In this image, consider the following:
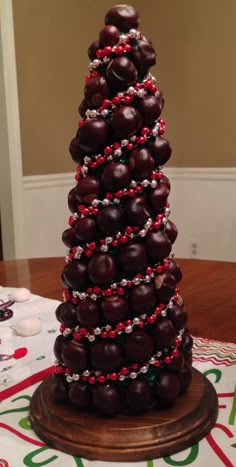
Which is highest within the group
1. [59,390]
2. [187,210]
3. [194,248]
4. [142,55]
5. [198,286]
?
[142,55]

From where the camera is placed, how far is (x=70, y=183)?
3350 millimetres

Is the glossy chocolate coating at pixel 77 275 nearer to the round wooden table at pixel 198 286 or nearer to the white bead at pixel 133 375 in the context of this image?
the white bead at pixel 133 375

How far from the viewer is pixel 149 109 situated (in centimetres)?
59

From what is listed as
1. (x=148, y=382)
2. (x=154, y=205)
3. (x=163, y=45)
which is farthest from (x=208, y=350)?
(x=163, y=45)

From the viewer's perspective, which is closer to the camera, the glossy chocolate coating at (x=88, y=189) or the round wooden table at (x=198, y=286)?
the glossy chocolate coating at (x=88, y=189)

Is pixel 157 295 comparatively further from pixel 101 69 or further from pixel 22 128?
pixel 22 128

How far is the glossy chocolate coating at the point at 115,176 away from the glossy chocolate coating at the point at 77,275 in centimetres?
10

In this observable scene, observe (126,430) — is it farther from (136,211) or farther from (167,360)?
(136,211)

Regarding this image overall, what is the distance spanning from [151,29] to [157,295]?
3.22 metres

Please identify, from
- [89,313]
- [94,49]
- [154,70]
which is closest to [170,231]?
[89,313]

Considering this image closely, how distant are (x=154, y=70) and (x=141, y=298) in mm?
3153

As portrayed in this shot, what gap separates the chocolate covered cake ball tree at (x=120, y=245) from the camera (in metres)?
0.58

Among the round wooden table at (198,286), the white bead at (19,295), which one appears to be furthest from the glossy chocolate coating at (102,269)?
the white bead at (19,295)

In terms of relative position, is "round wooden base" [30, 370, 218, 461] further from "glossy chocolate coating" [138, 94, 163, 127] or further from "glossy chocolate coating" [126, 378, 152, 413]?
"glossy chocolate coating" [138, 94, 163, 127]
